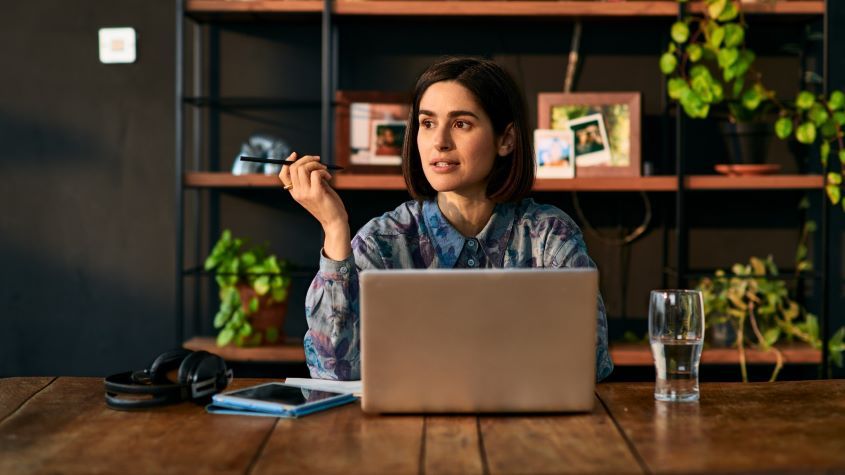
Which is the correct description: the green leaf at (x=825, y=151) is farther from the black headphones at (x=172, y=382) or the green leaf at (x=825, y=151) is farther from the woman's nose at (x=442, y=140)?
the black headphones at (x=172, y=382)

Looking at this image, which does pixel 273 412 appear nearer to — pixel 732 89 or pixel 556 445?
pixel 556 445

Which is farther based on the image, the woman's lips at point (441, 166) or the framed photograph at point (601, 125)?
the framed photograph at point (601, 125)

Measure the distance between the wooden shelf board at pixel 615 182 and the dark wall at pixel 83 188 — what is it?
0.50 m

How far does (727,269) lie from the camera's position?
3.54 meters

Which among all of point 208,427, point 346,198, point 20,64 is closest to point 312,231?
point 346,198

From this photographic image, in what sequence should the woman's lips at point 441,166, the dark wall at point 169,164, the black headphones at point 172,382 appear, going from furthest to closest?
the dark wall at point 169,164
the woman's lips at point 441,166
the black headphones at point 172,382

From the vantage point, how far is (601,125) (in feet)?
10.8

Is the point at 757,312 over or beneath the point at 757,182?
beneath

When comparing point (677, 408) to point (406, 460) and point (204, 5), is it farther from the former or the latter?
point (204, 5)

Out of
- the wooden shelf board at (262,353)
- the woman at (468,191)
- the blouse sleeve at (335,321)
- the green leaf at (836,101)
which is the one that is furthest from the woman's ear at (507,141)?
the green leaf at (836,101)

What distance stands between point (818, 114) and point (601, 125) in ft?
2.20

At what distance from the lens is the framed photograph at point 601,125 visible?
3.27 m

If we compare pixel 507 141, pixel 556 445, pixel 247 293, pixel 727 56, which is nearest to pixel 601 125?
pixel 727 56

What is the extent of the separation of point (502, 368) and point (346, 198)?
7.57 ft
